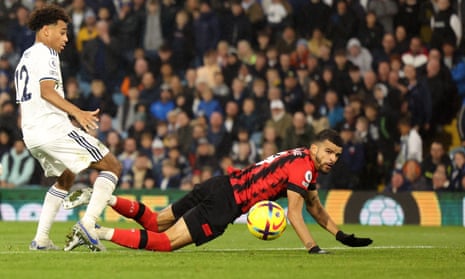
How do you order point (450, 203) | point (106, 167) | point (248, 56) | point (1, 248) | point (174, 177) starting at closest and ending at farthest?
point (106, 167)
point (1, 248)
point (450, 203)
point (174, 177)
point (248, 56)

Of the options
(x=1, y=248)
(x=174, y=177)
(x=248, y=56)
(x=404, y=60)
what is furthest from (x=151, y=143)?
(x=1, y=248)


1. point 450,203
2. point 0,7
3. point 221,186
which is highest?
point 0,7

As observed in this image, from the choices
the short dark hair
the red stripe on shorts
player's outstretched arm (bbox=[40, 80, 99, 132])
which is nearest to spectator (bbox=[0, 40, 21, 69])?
player's outstretched arm (bbox=[40, 80, 99, 132])

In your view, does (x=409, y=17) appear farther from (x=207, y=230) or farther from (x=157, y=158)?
(x=207, y=230)

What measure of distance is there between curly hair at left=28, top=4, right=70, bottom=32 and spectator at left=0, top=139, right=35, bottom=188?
389 inches

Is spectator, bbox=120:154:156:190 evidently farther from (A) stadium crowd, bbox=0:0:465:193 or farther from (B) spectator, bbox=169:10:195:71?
(B) spectator, bbox=169:10:195:71

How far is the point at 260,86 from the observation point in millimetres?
20797

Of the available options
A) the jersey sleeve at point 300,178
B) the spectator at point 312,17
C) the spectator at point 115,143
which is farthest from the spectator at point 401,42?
the jersey sleeve at point 300,178

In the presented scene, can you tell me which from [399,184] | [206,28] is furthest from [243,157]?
[206,28]

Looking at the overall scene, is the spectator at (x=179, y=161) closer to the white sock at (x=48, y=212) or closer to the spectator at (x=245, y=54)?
the spectator at (x=245, y=54)

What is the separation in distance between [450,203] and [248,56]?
514 cm

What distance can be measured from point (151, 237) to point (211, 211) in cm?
67

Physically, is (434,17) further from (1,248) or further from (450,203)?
(1,248)

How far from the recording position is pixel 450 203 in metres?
19.0
